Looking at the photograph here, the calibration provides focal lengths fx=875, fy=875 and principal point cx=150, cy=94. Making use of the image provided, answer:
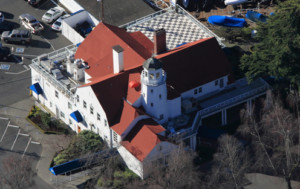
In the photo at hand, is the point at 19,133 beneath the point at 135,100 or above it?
beneath

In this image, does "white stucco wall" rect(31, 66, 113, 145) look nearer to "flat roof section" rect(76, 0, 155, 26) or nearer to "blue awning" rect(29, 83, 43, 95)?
"blue awning" rect(29, 83, 43, 95)

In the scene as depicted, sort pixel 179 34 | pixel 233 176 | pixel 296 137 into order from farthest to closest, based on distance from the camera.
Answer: pixel 179 34, pixel 296 137, pixel 233 176

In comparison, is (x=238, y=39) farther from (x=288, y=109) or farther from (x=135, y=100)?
(x=135, y=100)

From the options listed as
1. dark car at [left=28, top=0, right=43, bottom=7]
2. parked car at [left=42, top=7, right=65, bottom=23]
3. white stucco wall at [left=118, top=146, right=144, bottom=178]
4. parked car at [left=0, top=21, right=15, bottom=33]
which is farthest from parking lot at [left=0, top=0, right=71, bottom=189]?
white stucco wall at [left=118, top=146, right=144, bottom=178]

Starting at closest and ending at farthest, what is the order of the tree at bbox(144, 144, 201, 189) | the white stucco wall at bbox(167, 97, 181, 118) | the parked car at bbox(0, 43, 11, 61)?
the tree at bbox(144, 144, 201, 189)
the white stucco wall at bbox(167, 97, 181, 118)
the parked car at bbox(0, 43, 11, 61)

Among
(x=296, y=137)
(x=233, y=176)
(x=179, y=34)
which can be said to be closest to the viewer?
(x=233, y=176)

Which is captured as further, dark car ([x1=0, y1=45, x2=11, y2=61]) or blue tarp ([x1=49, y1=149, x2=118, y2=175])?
dark car ([x1=0, y1=45, x2=11, y2=61])

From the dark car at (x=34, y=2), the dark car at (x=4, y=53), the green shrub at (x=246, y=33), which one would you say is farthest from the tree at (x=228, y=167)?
the dark car at (x=34, y=2)

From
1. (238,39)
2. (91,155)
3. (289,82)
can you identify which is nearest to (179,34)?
(238,39)
